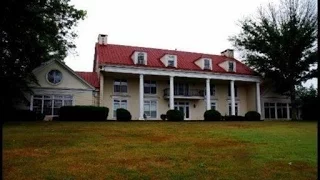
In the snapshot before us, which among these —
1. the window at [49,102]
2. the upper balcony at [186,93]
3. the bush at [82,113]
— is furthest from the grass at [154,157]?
the upper balcony at [186,93]

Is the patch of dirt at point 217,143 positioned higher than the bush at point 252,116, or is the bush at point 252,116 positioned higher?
the bush at point 252,116

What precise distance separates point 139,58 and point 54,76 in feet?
28.9

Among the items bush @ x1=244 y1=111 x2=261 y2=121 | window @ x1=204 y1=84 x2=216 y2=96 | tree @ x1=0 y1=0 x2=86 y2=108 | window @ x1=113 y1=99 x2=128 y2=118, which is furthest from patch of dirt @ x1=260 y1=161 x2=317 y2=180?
window @ x1=204 y1=84 x2=216 y2=96

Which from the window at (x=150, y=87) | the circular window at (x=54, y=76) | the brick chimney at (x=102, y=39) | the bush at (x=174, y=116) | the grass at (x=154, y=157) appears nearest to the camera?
the grass at (x=154, y=157)

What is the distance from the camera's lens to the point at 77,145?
12969mm

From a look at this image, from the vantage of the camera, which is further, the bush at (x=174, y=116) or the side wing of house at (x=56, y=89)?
the side wing of house at (x=56, y=89)

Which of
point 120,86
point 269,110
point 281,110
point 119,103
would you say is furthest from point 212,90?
point 119,103

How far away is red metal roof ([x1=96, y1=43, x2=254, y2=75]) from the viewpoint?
35.0m

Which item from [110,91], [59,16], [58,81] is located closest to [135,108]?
[110,91]

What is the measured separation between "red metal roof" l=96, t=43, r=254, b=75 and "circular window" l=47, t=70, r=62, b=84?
4066 mm

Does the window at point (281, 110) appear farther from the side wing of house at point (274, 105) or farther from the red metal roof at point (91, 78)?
the red metal roof at point (91, 78)

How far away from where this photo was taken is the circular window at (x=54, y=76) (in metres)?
31.7

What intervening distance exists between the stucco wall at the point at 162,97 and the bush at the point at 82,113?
681 centimetres

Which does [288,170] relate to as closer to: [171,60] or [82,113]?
[82,113]
